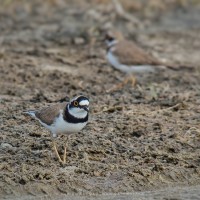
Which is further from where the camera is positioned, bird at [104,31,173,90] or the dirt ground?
bird at [104,31,173,90]

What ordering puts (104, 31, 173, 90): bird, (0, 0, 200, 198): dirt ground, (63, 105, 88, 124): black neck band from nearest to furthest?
1. (63, 105, 88, 124): black neck band
2. (0, 0, 200, 198): dirt ground
3. (104, 31, 173, 90): bird

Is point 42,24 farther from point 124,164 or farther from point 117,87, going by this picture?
point 124,164

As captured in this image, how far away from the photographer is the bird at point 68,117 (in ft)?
27.6

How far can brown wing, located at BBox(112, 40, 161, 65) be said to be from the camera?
39.7 ft

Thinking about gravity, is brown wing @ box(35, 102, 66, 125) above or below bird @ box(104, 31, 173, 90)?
below

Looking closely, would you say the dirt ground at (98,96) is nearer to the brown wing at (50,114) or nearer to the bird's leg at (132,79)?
the bird's leg at (132,79)

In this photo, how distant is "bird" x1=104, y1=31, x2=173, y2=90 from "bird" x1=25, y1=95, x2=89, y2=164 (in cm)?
347

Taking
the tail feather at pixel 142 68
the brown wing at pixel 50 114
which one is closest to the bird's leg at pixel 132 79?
the tail feather at pixel 142 68

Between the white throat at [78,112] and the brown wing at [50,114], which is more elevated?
the brown wing at [50,114]

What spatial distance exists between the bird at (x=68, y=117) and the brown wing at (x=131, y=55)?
359cm

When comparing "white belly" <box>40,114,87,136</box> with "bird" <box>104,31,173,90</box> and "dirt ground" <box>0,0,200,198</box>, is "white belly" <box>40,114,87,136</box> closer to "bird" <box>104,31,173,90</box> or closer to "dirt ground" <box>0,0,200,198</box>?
"dirt ground" <box>0,0,200,198</box>

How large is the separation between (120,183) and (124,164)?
15.3 inches

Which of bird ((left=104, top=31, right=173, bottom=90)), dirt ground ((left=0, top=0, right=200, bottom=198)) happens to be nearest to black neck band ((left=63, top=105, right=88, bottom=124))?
dirt ground ((left=0, top=0, right=200, bottom=198))

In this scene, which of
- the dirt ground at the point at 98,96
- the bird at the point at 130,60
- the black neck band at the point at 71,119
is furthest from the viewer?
A: the bird at the point at 130,60
